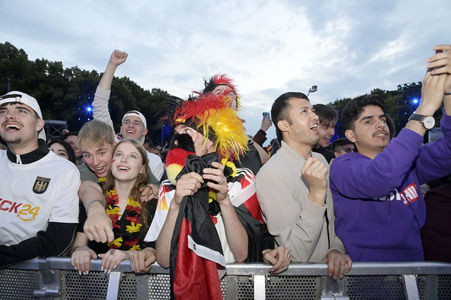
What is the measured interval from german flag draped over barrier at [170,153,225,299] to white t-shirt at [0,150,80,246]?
3.36ft

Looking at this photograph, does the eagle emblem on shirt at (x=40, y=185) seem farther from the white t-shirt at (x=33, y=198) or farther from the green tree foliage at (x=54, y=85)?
the green tree foliage at (x=54, y=85)

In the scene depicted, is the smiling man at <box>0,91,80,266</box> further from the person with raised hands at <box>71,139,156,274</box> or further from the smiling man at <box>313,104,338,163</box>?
the smiling man at <box>313,104,338,163</box>

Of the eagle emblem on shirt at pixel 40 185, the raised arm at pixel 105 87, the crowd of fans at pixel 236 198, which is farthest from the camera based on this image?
the raised arm at pixel 105 87

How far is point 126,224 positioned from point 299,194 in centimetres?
140

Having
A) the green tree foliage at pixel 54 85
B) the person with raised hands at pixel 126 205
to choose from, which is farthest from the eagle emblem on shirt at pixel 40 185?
the green tree foliage at pixel 54 85

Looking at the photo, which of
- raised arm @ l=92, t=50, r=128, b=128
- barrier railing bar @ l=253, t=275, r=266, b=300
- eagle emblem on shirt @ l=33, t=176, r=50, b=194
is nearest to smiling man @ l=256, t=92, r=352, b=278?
barrier railing bar @ l=253, t=275, r=266, b=300

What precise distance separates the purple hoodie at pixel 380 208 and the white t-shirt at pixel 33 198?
1.95m

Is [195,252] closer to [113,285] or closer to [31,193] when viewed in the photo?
[113,285]

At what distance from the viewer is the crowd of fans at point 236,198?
196 centimetres

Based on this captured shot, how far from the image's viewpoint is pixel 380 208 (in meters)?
2.24

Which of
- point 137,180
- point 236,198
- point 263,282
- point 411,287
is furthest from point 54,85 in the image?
point 411,287

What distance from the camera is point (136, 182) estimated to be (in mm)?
3021

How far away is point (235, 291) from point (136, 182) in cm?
146

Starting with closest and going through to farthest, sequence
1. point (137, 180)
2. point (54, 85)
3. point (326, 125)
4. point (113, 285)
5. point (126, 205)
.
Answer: point (113, 285)
point (126, 205)
point (137, 180)
point (326, 125)
point (54, 85)
